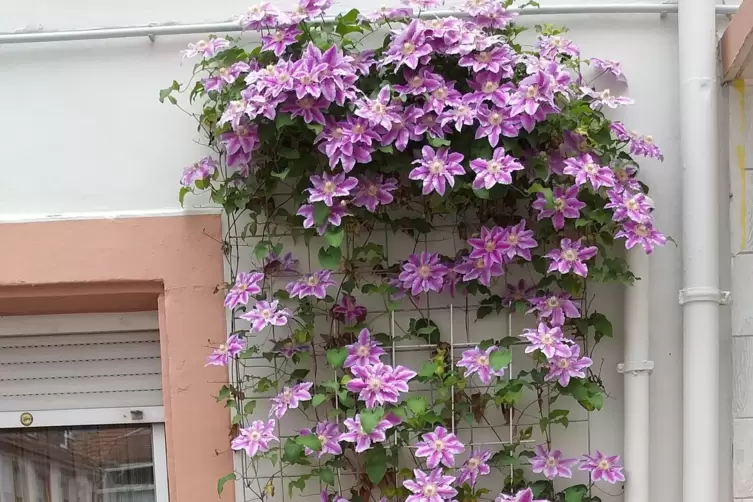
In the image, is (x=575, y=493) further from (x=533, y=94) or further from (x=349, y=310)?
(x=533, y=94)

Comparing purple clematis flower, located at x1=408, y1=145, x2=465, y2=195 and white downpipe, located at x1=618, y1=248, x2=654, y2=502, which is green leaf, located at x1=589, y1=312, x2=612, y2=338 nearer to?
white downpipe, located at x1=618, y1=248, x2=654, y2=502

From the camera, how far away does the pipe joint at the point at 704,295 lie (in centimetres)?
154

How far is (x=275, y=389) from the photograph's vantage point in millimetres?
1627

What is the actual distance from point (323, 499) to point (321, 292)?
1.53ft

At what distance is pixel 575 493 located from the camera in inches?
60.9

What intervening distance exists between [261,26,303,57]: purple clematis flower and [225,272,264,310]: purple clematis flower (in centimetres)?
49

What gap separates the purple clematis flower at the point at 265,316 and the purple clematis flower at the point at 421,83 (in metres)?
0.54

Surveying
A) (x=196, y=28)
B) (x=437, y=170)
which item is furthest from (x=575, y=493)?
(x=196, y=28)

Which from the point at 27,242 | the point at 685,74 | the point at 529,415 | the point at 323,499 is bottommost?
the point at 323,499

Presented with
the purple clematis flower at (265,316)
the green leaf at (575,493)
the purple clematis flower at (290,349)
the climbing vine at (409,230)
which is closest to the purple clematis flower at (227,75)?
the climbing vine at (409,230)

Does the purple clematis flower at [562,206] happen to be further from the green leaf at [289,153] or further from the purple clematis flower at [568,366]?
the green leaf at [289,153]

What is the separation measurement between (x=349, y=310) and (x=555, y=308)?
461mm

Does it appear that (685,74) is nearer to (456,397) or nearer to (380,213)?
(380,213)

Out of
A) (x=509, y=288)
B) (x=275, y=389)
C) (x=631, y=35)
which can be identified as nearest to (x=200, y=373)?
(x=275, y=389)
